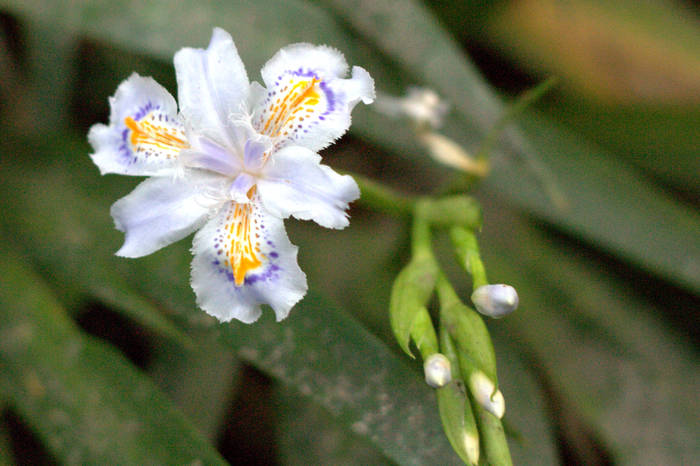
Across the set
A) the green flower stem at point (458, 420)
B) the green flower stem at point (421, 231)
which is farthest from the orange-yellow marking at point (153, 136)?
the green flower stem at point (458, 420)

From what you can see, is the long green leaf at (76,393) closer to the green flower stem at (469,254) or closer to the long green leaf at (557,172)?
the green flower stem at (469,254)

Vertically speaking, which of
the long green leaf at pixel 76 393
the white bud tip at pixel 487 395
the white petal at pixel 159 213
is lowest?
the long green leaf at pixel 76 393

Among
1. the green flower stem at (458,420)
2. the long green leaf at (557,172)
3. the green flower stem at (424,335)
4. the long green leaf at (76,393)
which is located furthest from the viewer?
the long green leaf at (557,172)

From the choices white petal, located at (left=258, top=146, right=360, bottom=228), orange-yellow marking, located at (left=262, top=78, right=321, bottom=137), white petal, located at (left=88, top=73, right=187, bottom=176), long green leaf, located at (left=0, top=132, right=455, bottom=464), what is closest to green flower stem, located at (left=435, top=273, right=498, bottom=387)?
long green leaf, located at (left=0, top=132, right=455, bottom=464)

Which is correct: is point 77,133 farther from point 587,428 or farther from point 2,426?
point 587,428

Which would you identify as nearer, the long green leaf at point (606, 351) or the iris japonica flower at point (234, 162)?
the iris japonica flower at point (234, 162)

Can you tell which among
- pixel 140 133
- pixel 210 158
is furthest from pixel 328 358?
pixel 140 133
